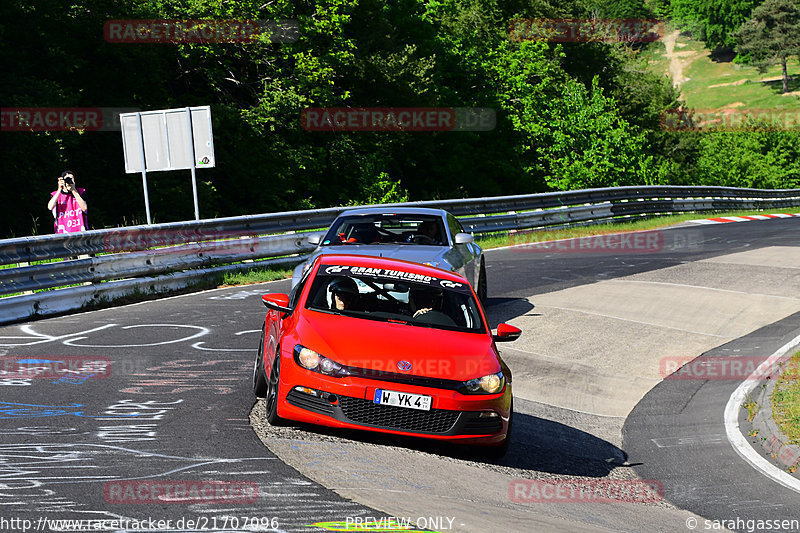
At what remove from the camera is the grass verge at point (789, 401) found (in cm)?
856

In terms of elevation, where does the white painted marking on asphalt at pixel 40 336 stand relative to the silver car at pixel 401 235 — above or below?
below

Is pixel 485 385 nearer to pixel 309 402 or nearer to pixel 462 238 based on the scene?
pixel 309 402

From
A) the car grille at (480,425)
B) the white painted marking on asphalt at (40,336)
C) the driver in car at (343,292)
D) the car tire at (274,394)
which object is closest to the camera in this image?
the car grille at (480,425)

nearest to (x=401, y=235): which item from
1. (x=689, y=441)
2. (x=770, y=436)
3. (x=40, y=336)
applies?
(x=689, y=441)

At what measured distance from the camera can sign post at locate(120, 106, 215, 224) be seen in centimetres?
1848

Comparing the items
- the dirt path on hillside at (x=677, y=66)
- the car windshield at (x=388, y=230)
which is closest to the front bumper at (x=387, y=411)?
the car windshield at (x=388, y=230)

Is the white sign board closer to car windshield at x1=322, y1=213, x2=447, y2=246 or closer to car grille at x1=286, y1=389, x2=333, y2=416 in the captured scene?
car windshield at x1=322, y1=213, x2=447, y2=246

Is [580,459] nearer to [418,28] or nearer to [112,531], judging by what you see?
[112,531]

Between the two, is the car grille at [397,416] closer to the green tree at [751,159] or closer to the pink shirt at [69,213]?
the pink shirt at [69,213]

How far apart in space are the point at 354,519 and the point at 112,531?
1.31m

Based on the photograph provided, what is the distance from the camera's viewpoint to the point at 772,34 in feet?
→ 538

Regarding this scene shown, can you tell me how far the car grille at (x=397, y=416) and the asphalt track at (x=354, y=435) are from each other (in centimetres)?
25

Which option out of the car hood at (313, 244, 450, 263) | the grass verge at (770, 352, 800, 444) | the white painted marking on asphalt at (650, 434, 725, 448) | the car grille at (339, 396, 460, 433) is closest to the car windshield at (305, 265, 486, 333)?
the car grille at (339, 396, 460, 433)

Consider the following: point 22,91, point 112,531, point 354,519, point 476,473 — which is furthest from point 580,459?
point 22,91
